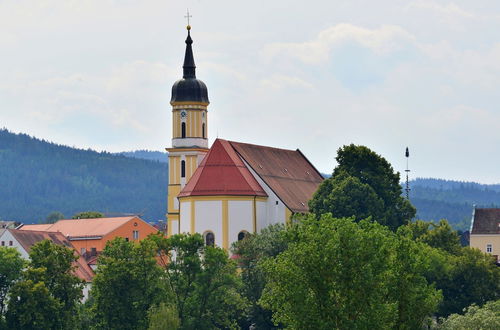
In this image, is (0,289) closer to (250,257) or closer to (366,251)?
(250,257)

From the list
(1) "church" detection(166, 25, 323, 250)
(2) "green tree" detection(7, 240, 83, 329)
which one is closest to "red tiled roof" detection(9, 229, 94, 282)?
(1) "church" detection(166, 25, 323, 250)

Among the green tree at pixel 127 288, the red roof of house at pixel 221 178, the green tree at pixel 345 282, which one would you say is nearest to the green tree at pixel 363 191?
the red roof of house at pixel 221 178

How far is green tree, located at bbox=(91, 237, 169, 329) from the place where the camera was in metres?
80.4

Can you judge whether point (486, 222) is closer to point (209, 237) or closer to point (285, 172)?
point (285, 172)

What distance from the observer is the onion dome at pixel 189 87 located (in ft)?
397

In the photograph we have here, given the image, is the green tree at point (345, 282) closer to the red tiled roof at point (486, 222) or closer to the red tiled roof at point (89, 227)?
the red tiled roof at point (486, 222)

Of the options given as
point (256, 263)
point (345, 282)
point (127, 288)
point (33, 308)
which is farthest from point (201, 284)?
point (345, 282)

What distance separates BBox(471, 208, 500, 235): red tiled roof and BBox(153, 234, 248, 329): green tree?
148 feet

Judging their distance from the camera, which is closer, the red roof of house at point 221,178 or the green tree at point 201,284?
the green tree at point 201,284

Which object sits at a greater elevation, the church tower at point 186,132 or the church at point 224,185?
the church tower at point 186,132

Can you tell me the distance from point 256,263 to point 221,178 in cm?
1894

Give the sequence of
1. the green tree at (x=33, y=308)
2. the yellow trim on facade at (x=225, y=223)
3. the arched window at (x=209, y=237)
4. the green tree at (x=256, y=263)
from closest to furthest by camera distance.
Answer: the green tree at (x=33, y=308) → the green tree at (x=256, y=263) → the yellow trim on facade at (x=225, y=223) → the arched window at (x=209, y=237)

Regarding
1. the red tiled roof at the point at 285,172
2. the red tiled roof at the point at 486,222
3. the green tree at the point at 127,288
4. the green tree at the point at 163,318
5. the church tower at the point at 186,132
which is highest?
the church tower at the point at 186,132

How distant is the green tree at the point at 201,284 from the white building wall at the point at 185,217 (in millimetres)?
23273
